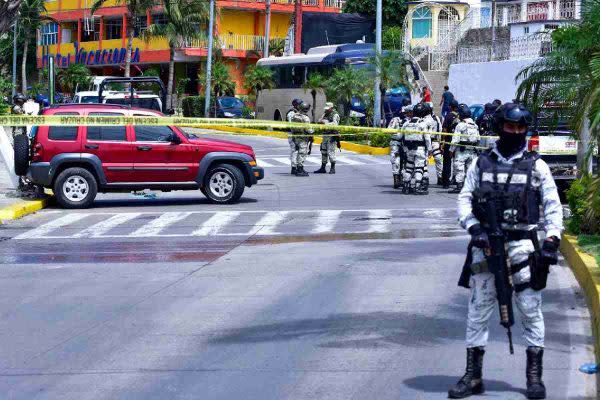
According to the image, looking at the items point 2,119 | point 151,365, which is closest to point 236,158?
point 2,119

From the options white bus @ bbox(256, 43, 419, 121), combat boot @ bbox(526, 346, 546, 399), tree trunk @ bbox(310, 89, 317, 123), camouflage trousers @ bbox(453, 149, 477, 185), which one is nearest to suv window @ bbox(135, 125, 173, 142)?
camouflage trousers @ bbox(453, 149, 477, 185)

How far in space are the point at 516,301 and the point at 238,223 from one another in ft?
36.6

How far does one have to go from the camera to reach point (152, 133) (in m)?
20.5

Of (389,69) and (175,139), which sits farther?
(389,69)

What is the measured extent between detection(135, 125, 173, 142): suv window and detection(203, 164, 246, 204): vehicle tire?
1.07 metres

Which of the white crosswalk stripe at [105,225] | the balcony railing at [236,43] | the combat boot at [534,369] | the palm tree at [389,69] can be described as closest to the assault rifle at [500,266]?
the combat boot at [534,369]

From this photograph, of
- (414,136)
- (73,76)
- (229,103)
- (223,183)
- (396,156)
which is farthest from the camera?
(73,76)

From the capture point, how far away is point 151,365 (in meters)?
8.49

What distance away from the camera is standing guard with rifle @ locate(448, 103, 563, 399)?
24.2ft

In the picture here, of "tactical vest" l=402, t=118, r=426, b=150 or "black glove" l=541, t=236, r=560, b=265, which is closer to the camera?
"black glove" l=541, t=236, r=560, b=265

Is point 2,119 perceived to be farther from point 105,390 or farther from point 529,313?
point 529,313

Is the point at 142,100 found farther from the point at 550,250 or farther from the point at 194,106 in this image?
the point at 550,250

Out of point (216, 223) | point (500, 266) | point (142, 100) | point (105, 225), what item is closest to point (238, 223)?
point (216, 223)

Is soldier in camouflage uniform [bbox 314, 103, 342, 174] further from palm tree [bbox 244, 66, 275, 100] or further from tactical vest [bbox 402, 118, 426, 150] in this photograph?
palm tree [bbox 244, 66, 275, 100]
